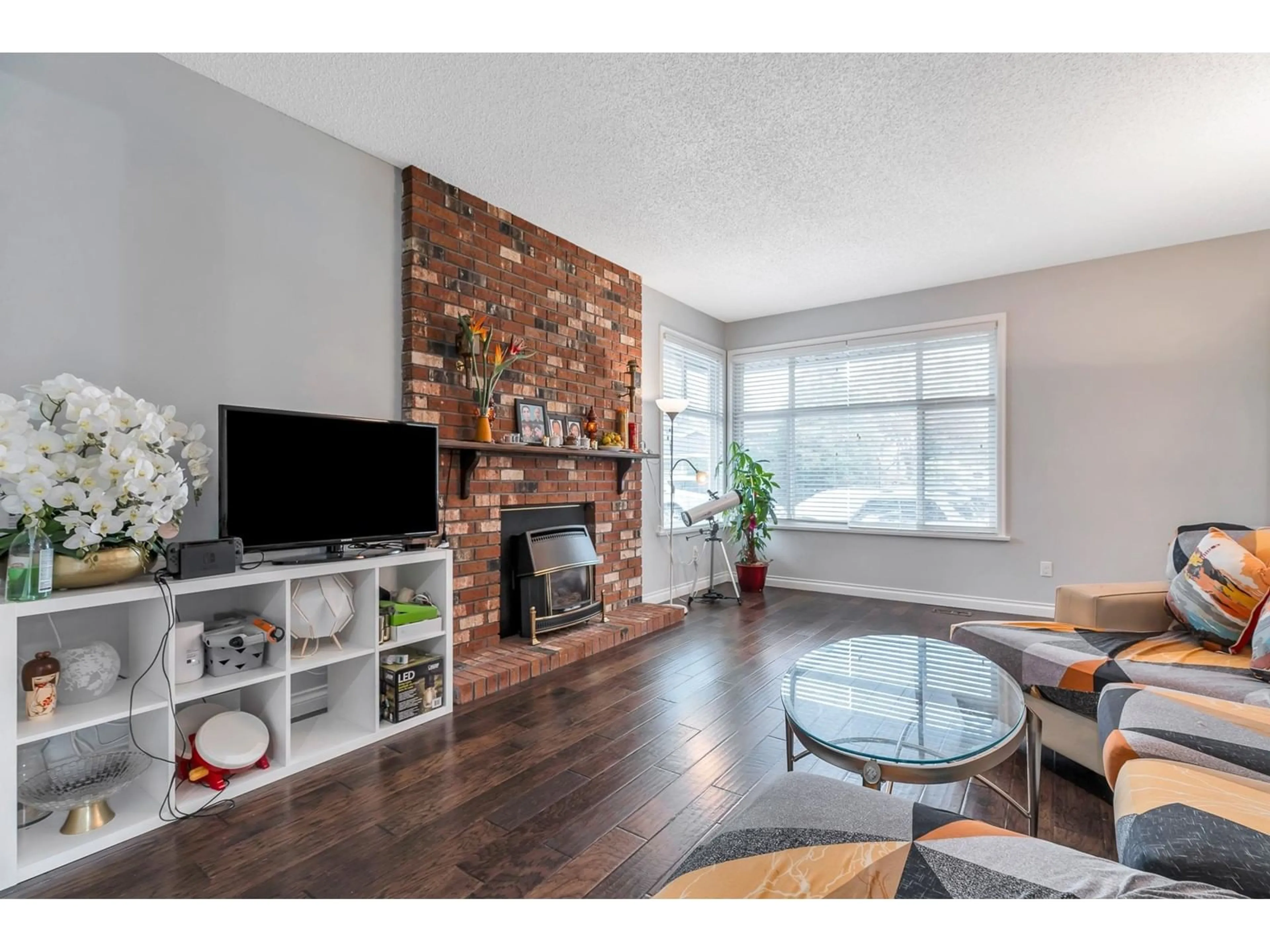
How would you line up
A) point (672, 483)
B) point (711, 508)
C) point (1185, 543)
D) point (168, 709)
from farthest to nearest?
point (672, 483) → point (711, 508) → point (1185, 543) → point (168, 709)

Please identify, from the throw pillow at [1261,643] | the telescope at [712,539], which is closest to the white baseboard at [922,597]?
the telescope at [712,539]

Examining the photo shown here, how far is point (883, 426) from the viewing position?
5.10 m

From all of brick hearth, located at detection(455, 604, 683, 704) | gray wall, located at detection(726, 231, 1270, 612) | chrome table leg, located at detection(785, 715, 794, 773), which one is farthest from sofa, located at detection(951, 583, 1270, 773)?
brick hearth, located at detection(455, 604, 683, 704)

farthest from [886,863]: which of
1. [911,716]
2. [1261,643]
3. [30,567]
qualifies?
[30,567]

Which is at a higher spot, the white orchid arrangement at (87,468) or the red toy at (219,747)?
the white orchid arrangement at (87,468)

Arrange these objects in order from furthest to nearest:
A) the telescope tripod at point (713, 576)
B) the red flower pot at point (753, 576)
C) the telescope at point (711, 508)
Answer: the red flower pot at point (753, 576) < the telescope tripod at point (713, 576) < the telescope at point (711, 508)

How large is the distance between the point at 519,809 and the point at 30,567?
1.50m

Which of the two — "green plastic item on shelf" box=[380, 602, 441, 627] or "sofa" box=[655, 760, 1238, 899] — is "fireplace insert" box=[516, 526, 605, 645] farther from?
"sofa" box=[655, 760, 1238, 899]

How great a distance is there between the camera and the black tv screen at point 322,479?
81.7 inches

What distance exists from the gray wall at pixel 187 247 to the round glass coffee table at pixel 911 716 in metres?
1.98

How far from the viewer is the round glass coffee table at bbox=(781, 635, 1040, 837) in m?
1.39

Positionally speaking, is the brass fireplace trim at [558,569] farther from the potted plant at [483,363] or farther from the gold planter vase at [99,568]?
the gold planter vase at [99,568]

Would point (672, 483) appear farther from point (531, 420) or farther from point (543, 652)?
point (543, 652)
